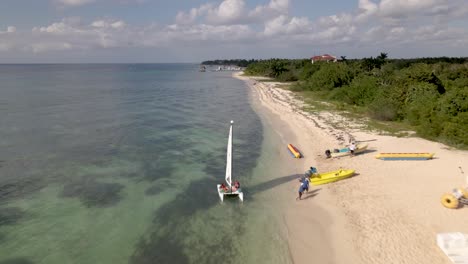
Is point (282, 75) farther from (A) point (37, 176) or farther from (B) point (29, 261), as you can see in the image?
(B) point (29, 261)

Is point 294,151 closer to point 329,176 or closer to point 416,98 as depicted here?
point 329,176

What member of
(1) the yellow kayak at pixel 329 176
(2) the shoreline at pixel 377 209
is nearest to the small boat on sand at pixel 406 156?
(2) the shoreline at pixel 377 209

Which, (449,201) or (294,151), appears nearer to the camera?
(449,201)

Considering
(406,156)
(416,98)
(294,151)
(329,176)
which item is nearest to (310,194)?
(329,176)

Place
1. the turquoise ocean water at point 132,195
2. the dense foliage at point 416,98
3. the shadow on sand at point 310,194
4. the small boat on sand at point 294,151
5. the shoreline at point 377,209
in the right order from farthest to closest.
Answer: the dense foliage at point 416,98
the small boat on sand at point 294,151
the shadow on sand at point 310,194
the turquoise ocean water at point 132,195
the shoreline at point 377,209

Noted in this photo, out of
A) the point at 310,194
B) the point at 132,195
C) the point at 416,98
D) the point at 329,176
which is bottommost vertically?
the point at 132,195

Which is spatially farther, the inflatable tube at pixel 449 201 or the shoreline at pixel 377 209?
the inflatable tube at pixel 449 201

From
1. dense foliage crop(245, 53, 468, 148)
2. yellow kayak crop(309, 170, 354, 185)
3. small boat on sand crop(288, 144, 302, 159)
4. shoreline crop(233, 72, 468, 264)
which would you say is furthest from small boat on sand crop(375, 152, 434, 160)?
small boat on sand crop(288, 144, 302, 159)

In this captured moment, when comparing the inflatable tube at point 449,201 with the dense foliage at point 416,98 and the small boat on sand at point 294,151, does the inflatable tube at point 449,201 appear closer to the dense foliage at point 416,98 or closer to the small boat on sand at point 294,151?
the small boat on sand at point 294,151
